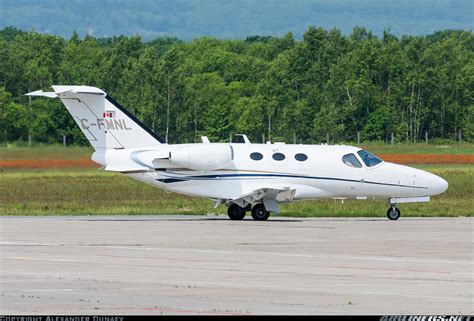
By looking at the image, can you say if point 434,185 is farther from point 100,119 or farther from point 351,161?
point 100,119

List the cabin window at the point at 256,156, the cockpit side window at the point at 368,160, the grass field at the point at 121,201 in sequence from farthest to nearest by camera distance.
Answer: the grass field at the point at 121,201 → the cockpit side window at the point at 368,160 → the cabin window at the point at 256,156

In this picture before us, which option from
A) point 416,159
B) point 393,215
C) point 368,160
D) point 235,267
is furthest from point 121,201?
point 416,159

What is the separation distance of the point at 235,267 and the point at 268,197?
1829cm

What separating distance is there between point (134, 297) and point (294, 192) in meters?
24.0

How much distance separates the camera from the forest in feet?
330

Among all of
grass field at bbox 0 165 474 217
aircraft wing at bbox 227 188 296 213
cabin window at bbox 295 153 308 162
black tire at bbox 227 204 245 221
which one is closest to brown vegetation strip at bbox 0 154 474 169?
grass field at bbox 0 165 474 217

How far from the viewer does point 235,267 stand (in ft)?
→ 85.6

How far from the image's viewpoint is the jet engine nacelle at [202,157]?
4344 centimetres

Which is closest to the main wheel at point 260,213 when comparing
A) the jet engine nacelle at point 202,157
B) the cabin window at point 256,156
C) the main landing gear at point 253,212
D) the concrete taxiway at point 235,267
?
the main landing gear at point 253,212

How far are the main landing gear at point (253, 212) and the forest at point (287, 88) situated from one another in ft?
145

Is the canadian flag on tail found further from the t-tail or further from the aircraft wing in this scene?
the aircraft wing

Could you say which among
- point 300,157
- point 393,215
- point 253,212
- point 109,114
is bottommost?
point 393,215

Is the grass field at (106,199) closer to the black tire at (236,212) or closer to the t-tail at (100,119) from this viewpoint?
the black tire at (236,212)

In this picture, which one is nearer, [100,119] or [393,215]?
[100,119]
